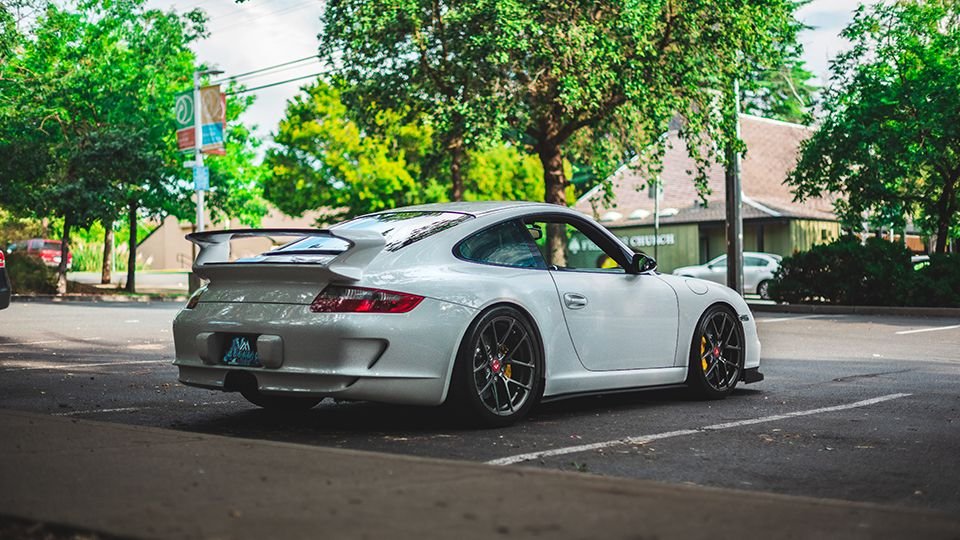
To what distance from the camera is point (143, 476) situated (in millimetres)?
4480

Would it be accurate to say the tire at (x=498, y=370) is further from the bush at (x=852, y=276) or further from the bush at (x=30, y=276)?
the bush at (x=30, y=276)

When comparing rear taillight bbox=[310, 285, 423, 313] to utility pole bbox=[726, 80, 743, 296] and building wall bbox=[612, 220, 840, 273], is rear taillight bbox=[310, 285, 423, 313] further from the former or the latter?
building wall bbox=[612, 220, 840, 273]

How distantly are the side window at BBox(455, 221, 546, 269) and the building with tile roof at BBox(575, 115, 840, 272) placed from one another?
34.1 metres

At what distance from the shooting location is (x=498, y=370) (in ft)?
22.2

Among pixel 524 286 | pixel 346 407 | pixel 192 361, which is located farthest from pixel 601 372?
pixel 192 361

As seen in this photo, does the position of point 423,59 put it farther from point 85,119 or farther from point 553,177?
point 85,119

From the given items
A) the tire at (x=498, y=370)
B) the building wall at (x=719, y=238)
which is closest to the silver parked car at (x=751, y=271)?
the building wall at (x=719, y=238)

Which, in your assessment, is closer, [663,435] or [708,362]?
[663,435]

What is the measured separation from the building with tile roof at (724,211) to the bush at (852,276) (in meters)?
15.4

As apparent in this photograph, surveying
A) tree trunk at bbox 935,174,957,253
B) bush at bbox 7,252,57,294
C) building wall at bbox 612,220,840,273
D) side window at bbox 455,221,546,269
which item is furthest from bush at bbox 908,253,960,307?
bush at bbox 7,252,57,294

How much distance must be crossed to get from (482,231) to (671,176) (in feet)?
142

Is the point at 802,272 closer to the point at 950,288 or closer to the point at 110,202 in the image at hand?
the point at 950,288

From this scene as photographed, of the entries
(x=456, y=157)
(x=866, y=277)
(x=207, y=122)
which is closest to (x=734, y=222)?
(x=866, y=277)

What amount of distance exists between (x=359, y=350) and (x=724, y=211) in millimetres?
40363
